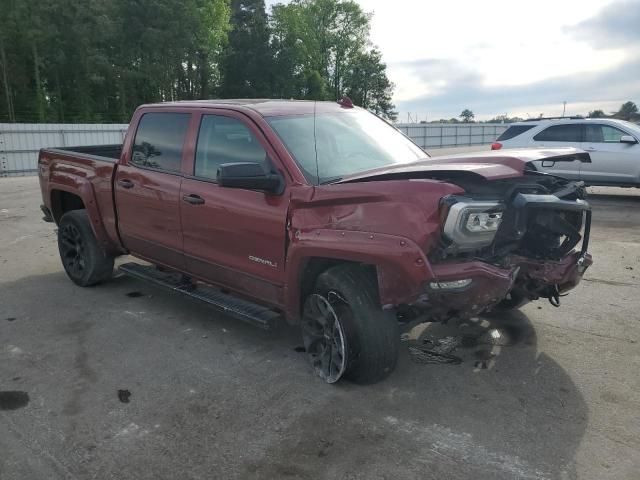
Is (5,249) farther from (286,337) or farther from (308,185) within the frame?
(308,185)

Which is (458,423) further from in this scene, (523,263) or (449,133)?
(449,133)

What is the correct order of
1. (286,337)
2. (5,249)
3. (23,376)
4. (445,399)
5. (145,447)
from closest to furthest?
(145,447) → (445,399) → (23,376) → (286,337) → (5,249)

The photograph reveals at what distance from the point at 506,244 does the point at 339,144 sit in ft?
4.75

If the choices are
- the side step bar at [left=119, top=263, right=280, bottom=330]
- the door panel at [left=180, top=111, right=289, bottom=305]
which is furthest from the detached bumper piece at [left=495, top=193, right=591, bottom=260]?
the side step bar at [left=119, top=263, right=280, bottom=330]

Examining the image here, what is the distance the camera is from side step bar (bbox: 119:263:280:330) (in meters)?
3.87

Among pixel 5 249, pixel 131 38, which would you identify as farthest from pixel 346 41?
pixel 5 249

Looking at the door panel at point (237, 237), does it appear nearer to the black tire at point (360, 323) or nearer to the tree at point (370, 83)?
the black tire at point (360, 323)

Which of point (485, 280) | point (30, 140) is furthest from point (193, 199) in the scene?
point (30, 140)

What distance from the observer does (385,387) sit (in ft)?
11.7

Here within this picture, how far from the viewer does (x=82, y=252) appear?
5828 millimetres

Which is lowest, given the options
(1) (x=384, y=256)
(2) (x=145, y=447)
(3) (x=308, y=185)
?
(2) (x=145, y=447)

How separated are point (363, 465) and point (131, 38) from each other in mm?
42484

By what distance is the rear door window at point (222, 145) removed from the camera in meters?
3.98

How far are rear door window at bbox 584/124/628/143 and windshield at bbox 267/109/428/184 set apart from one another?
325 inches
